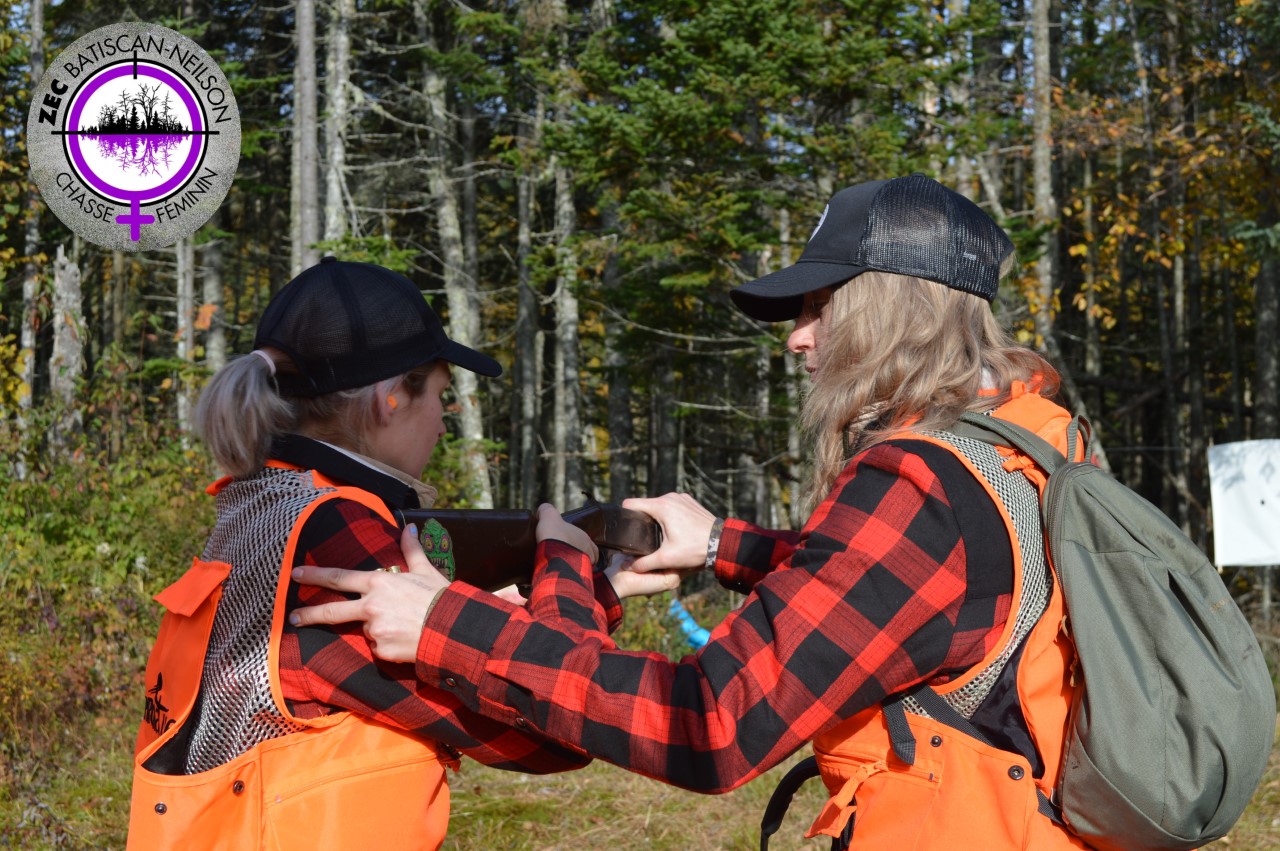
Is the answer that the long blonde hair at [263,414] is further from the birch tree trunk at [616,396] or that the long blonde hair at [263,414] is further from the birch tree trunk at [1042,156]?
the birch tree trunk at [616,396]

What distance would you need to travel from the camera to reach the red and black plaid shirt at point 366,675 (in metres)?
1.85

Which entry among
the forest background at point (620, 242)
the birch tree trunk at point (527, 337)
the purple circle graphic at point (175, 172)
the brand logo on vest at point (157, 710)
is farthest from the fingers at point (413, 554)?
the birch tree trunk at point (527, 337)

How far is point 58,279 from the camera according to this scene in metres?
11.1

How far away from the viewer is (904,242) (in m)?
1.90

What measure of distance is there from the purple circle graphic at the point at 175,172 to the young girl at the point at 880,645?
25.7 ft

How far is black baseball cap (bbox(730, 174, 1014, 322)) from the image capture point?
6.22 ft

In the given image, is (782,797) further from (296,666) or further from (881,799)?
(296,666)

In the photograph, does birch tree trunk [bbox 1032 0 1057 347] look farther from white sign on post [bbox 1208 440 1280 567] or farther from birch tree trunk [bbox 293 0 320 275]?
birch tree trunk [bbox 293 0 320 275]

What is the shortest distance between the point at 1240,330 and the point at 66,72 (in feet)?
54.3

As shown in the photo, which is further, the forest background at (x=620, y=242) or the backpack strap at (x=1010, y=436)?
the forest background at (x=620, y=242)

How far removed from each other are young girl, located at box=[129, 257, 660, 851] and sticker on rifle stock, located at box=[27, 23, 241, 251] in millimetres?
6615

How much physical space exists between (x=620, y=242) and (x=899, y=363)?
10682 mm

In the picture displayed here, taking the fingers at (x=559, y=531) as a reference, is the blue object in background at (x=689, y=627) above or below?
below

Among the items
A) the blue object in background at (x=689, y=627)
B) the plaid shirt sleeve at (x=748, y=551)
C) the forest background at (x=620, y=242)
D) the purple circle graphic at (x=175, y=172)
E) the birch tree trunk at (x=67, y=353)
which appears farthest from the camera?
the purple circle graphic at (x=175, y=172)
